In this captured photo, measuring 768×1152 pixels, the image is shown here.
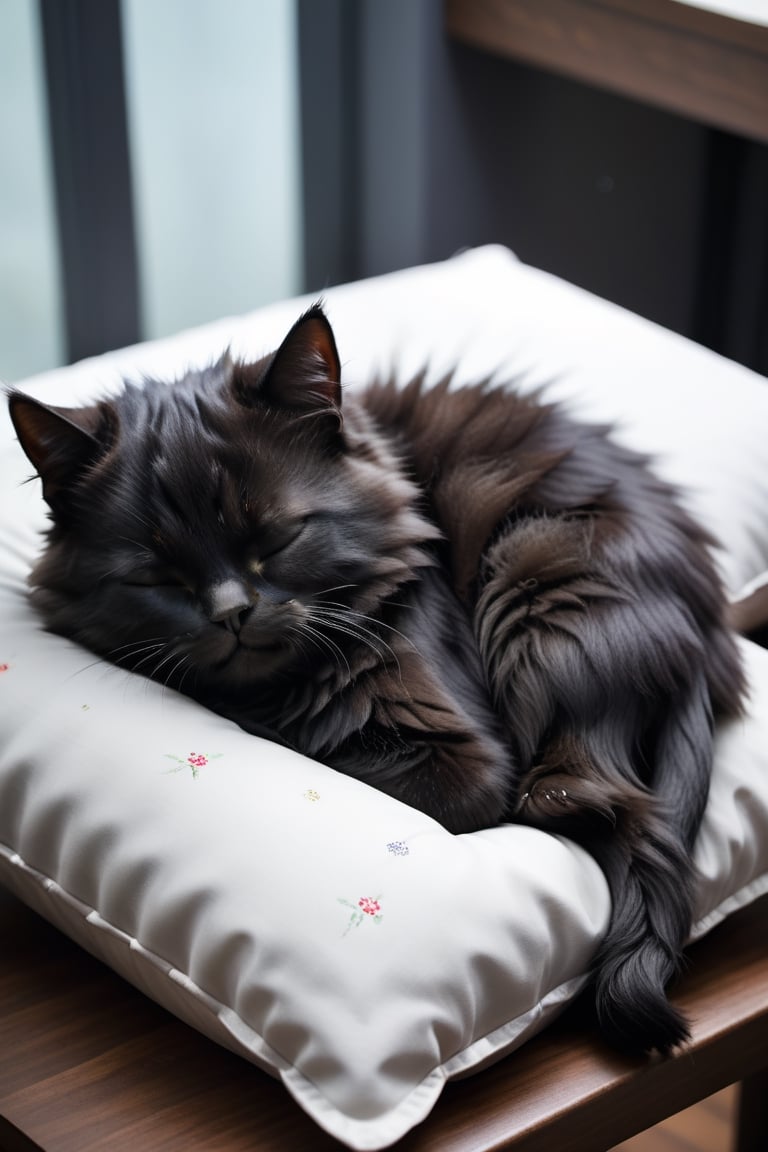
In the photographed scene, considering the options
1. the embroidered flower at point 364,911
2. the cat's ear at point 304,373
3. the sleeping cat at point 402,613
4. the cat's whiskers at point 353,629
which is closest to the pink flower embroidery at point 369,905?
the embroidered flower at point 364,911

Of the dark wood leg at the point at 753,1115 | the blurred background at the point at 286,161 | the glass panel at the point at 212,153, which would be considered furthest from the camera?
the glass panel at the point at 212,153

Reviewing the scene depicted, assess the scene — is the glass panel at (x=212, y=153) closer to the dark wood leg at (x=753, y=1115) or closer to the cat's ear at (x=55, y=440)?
the cat's ear at (x=55, y=440)

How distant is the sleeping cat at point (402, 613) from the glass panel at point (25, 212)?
3.71ft

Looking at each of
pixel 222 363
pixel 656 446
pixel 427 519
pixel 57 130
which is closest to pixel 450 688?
pixel 427 519

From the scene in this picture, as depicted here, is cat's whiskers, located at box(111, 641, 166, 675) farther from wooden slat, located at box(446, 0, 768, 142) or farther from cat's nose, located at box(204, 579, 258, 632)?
wooden slat, located at box(446, 0, 768, 142)

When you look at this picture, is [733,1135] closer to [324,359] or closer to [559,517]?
[559,517]

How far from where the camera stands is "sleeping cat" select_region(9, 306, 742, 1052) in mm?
1345

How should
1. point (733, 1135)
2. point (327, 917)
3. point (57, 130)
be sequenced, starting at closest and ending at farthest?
point (327, 917), point (733, 1135), point (57, 130)

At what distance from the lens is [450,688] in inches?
56.0

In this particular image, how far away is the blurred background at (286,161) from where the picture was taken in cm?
243

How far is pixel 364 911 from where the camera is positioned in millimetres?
1185

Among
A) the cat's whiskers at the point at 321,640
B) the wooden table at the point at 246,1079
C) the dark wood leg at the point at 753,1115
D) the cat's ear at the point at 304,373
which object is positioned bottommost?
the dark wood leg at the point at 753,1115

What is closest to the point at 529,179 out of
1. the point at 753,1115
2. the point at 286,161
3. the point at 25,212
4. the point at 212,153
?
the point at 286,161

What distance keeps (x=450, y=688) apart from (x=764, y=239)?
6.79 ft
